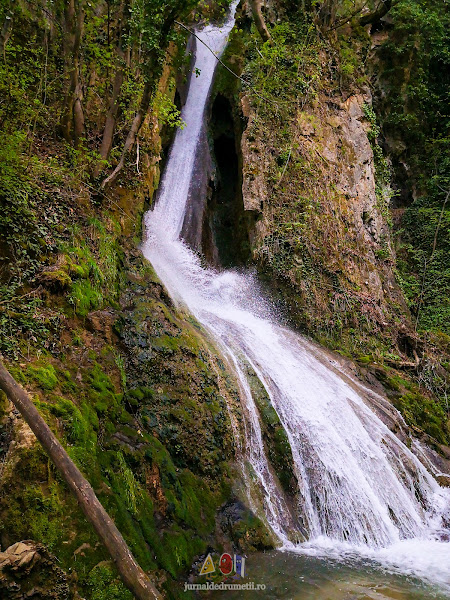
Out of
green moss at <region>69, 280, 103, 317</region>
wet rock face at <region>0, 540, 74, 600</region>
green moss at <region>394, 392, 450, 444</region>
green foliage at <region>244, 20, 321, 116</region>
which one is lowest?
green moss at <region>394, 392, 450, 444</region>

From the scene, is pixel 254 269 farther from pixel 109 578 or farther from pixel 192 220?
pixel 109 578

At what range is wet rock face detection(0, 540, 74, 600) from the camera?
262cm

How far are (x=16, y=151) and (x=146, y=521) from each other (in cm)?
491

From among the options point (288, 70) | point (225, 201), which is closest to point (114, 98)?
point (225, 201)

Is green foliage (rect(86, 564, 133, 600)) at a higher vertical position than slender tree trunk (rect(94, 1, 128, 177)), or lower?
lower

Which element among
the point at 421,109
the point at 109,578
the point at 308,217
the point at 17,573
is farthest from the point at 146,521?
the point at 421,109

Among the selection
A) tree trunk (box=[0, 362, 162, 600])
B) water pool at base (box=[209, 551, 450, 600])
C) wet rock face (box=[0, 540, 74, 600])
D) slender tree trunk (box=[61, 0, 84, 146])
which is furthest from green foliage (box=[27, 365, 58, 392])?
slender tree trunk (box=[61, 0, 84, 146])

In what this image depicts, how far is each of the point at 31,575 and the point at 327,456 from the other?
4732 mm

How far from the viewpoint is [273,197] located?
39.5 feet

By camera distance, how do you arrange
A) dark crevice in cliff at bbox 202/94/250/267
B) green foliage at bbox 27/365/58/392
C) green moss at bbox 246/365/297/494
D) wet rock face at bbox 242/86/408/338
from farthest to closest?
dark crevice in cliff at bbox 202/94/250/267
wet rock face at bbox 242/86/408/338
green moss at bbox 246/365/297/494
green foliage at bbox 27/365/58/392

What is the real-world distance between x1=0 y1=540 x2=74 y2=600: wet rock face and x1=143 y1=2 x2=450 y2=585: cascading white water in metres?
3.17

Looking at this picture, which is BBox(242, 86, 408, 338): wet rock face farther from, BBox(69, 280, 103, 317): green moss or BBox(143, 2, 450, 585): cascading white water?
BBox(69, 280, 103, 317): green moss

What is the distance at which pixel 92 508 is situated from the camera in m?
2.69

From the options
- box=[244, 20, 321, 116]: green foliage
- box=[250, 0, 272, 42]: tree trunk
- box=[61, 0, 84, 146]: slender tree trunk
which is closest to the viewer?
box=[250, 0, 272, 42]: tree trunk
